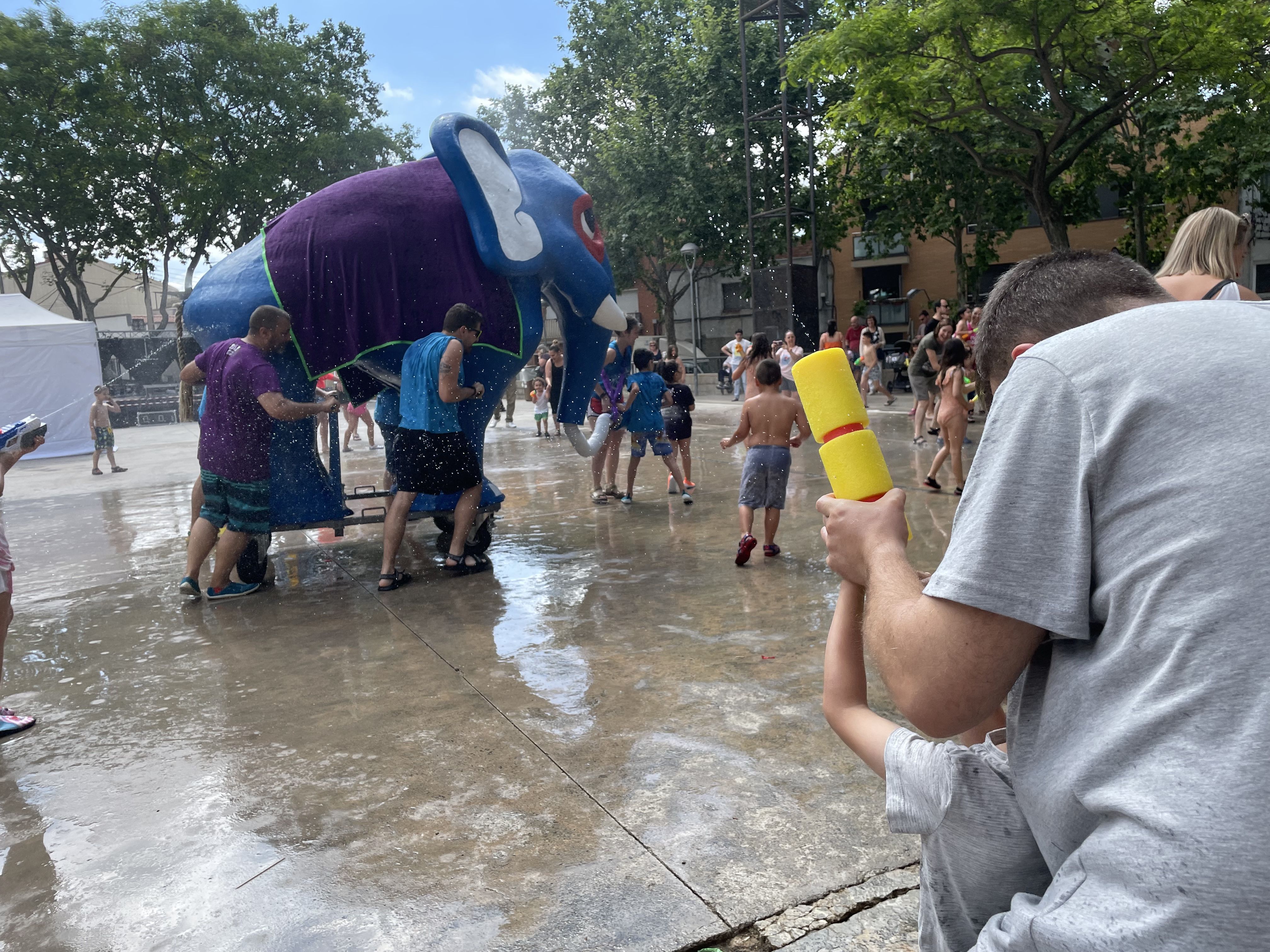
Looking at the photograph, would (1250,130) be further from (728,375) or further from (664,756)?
(664,756)

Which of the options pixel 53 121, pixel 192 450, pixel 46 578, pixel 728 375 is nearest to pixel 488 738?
pixel 46 578

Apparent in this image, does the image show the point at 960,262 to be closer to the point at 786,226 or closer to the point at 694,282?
the point at 786,226

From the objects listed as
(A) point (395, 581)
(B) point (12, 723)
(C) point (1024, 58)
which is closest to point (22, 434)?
(B) point (12, 723)

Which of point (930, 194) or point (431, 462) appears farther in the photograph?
point (930, 194)

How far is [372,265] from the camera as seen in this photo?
5.77 m

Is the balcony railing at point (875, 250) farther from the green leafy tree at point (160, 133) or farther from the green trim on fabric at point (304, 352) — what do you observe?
the green trim on fabric at point (304, 352)

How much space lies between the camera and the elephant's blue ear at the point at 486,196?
5.92 m

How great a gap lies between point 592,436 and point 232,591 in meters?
3.15

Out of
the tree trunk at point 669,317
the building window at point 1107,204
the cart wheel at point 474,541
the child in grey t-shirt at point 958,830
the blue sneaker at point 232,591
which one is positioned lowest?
the blue sneaker at point 232,591

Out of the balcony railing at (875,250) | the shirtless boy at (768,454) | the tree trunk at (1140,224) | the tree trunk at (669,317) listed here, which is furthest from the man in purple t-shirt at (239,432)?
the tree trunk at (669,317)

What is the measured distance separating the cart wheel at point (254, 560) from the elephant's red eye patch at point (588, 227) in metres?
2.86

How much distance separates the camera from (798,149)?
23016 mm

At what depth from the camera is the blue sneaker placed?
5781 mm

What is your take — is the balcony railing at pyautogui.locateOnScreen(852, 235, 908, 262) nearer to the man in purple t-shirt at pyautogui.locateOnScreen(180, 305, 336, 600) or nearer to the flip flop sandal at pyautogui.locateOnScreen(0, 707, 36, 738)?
the man in purple t-shirt at pyautogui.locateOnScreen(180, 305, 336, 600)
